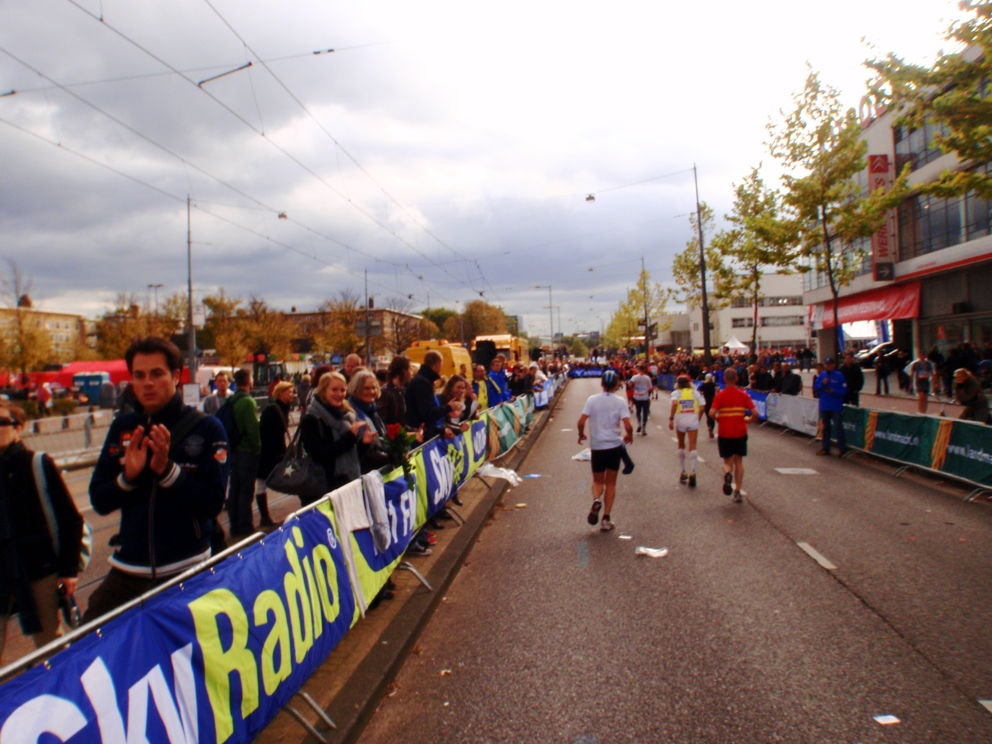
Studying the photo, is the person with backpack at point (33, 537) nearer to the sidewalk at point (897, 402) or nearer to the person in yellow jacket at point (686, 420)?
the person in yellow jacket at point (686, 420)

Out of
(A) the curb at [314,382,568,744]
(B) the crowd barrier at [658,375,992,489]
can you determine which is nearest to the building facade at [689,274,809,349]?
(B) the crowd barrier at [658,375,992,489]

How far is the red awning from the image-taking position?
95.6 ft

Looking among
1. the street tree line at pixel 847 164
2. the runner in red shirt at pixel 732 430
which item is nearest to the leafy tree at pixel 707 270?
the street tree line at pixel 847 164

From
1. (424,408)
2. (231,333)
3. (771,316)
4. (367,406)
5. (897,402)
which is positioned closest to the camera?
(367,406)

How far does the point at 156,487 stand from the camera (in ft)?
10.3

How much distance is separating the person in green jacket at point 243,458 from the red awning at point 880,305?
93.7 feet

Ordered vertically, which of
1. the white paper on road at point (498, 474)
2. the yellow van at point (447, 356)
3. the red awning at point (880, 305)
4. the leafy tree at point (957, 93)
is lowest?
the white paper on road at point (498, 474)

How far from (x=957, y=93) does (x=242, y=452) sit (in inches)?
442

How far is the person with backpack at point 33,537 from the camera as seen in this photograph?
10.9ft

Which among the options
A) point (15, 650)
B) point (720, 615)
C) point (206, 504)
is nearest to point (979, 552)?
point (720, 615)

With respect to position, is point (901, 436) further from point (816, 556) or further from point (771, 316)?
point (771, 316)

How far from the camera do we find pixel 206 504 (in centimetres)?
324

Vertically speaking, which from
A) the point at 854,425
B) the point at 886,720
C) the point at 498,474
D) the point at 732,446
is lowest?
the point at 886,720

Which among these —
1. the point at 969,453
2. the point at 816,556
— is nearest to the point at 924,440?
the point at 969,453
